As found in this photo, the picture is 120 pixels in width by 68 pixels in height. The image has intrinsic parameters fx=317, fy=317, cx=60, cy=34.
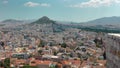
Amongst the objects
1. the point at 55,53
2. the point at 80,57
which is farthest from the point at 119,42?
the point at 55,53

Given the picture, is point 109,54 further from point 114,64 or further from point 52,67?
point 52,67

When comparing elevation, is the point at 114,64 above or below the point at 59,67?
above

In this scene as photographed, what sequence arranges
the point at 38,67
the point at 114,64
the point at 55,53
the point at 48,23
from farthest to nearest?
the point at 48,23 → the point at 55,53 → the point at 38,67 → the point at 114,64

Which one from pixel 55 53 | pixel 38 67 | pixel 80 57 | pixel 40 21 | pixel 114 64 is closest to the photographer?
pixel 114 64

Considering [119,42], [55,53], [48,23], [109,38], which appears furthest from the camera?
[48,23]

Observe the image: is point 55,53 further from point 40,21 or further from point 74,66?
point 40,21

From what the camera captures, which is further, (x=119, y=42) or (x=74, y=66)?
(x=74, y=66)

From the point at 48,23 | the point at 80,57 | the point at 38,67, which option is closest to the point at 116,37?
the point at 38,67

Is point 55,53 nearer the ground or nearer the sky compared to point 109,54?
nearer the ground

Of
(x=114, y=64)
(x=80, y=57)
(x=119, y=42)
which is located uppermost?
(x=119, y=42)
